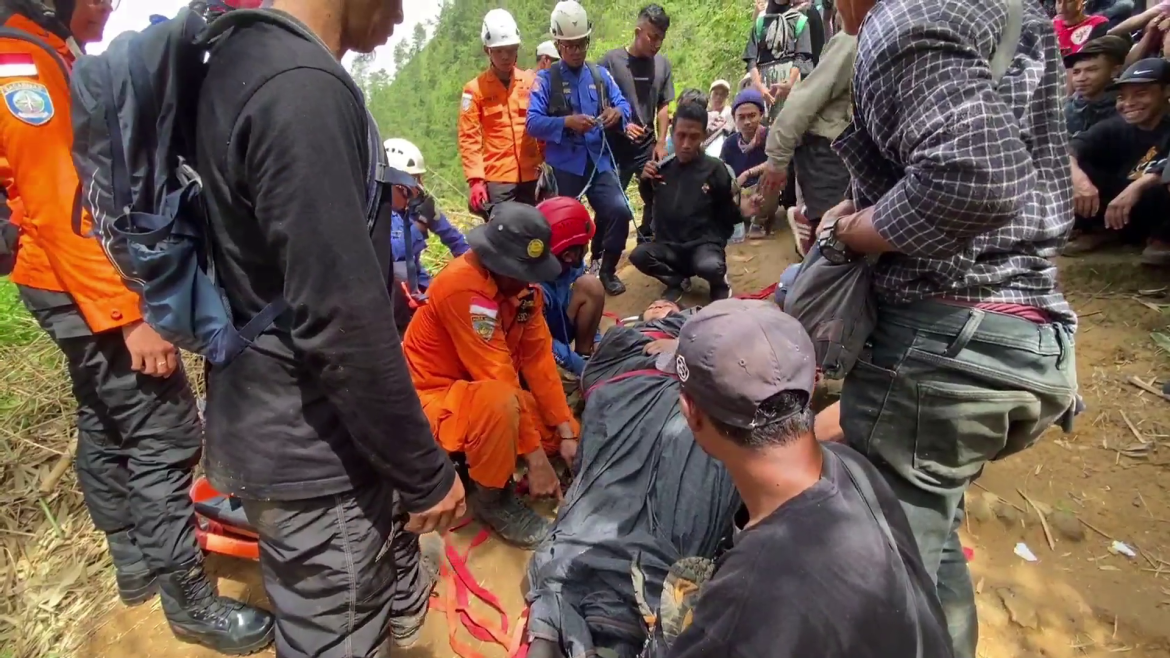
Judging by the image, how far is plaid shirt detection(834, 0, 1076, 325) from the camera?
4.74 feet

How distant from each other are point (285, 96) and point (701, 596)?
1.25 m

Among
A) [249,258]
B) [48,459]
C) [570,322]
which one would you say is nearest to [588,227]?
[570,322]

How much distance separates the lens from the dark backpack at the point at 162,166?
1289 mm

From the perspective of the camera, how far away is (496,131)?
5.75m

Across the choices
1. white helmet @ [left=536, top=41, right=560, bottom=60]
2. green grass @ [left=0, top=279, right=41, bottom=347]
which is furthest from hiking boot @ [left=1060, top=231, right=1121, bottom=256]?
green grass @ [left=0, top=279, right=41, bottom=347]

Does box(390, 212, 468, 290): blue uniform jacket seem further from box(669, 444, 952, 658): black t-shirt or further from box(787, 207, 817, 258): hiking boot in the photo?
box(669, 444, 952, 658): black t-shirt

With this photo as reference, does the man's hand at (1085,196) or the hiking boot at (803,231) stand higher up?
the man's hand at (1085,196)

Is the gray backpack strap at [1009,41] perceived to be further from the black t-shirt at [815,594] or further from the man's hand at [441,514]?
the man's hand at [441,514]

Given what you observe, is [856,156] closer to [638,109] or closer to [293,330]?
[293,330]

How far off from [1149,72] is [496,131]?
4.64m

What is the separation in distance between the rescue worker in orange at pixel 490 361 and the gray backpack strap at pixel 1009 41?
74.0 inches

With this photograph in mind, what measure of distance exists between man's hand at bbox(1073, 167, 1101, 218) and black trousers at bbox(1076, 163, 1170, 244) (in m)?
0.34

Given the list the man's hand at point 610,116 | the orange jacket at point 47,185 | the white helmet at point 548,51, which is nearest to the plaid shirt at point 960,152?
the orange jacket at point 47,185

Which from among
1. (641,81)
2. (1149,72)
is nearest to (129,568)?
(641,81)
